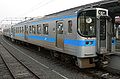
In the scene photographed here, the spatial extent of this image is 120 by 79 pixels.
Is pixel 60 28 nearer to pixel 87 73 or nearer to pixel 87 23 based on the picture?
pixel 87 23

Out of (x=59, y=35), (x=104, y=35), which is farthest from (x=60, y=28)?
(x=104, y=35)

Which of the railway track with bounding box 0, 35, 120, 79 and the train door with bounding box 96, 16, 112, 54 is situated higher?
the train door with bounding box 96, 16, 112, 54

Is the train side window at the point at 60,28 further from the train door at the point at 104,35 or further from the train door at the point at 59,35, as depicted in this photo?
the train door at the point at 104,35

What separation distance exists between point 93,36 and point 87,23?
0.65 m

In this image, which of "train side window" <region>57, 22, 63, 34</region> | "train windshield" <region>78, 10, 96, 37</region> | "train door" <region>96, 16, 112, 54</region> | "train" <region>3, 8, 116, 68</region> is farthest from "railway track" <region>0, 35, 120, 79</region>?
"train side window" <region>57, 22, 63, 34</region>

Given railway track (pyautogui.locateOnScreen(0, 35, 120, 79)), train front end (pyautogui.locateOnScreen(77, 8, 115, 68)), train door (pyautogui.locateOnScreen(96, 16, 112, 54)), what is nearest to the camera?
railway track (pyautogui.locateOnScreen(0, 35, 120, 79))

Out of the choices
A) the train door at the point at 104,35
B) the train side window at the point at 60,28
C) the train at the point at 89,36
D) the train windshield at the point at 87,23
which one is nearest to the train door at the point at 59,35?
the train side window at the point at 60,28

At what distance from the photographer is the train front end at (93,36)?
28.6 ft

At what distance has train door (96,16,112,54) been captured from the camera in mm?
8883

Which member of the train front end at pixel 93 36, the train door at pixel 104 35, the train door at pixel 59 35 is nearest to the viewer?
the train front end at pixel 93 36

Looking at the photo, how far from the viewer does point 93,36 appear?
8898mm

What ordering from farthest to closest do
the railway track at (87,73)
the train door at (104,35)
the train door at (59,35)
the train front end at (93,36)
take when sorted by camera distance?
the train door at (59,35) < the train door at (104,35) < the train front end at (93,36) < the railway track at (87,73)

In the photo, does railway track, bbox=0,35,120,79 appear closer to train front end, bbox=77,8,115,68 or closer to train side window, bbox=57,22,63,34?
train front end, bbox=77,8,115,68

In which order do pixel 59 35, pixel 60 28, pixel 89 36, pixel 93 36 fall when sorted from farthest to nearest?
1. pixel 59 35
2. pixel 60 28
3. pixel 93 36
4. pixel 89 36
